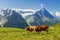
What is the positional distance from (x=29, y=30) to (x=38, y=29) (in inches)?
133

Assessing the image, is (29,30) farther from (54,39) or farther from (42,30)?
(54,39)

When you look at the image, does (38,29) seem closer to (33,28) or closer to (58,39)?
(33,28)

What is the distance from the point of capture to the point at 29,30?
52469mm

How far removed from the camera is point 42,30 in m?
51.3

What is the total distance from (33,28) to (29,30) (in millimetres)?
1543

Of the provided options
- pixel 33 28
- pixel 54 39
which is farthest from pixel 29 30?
pixel 54 39

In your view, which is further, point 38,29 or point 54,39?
point 38,29

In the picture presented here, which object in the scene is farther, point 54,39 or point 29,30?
point 29,30

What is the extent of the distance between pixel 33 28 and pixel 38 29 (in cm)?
199

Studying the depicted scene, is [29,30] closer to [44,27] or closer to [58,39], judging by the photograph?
[44,27]

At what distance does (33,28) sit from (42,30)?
284 centimetres

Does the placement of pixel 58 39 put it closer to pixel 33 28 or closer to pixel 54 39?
pixel 54 39

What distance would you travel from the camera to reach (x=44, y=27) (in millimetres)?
51500

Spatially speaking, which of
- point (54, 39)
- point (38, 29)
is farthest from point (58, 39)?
point (38, 29)
